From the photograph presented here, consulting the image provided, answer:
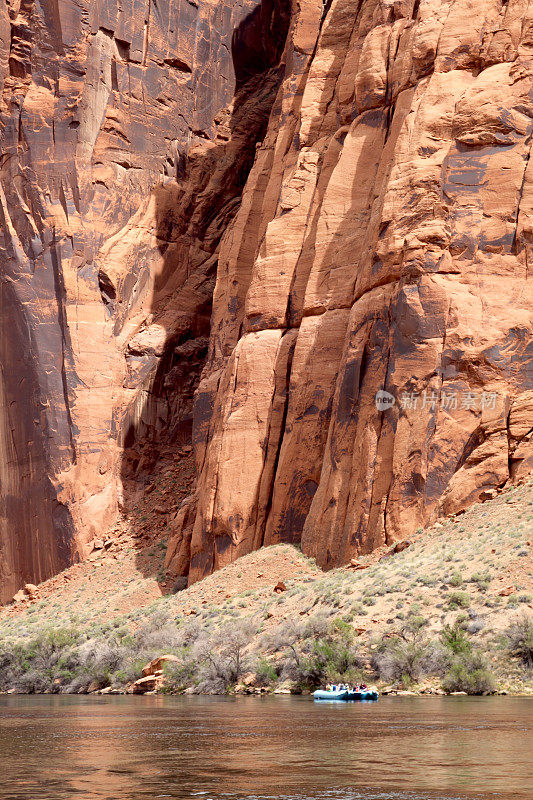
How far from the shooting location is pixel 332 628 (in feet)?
87.3

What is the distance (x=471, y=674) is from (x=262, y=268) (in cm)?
2290

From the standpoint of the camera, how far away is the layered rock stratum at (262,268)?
111 feet

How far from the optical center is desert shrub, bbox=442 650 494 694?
2336cm

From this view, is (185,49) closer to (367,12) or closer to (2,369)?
(367,12)

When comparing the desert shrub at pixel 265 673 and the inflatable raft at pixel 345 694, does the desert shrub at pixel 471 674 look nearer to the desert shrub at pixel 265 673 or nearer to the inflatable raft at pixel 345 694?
the inflatable raft at pixel 345 694

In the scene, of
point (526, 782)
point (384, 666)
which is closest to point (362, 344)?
point (384, 666)

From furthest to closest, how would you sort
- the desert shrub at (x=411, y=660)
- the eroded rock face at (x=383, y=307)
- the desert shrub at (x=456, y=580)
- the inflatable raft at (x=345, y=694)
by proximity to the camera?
the eroded rock face at (x=383, y=307)
the desert shrub at (x=456, y=580)
the desert shrub at (x=411, y=660)
the inflatable raft at (x=345, y=694)

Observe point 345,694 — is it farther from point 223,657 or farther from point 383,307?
point 383,307

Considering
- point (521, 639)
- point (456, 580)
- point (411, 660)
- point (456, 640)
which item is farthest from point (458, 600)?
point (521, 639)

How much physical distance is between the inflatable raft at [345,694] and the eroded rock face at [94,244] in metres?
25.9

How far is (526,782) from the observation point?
11562 millimetres

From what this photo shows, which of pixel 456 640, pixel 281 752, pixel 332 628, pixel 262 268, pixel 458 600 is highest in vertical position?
pixel 262 268

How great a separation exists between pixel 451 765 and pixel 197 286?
1706 inches

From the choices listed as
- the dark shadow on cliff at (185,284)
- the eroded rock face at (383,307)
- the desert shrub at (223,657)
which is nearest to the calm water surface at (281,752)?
the desert shrub at (223,657)
